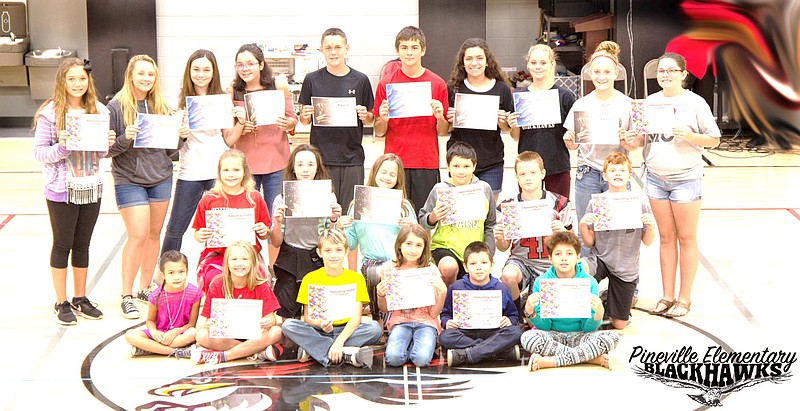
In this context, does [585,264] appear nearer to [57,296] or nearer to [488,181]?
[488,181]

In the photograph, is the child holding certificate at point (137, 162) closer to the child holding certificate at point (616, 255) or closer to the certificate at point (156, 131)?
the certificate at point (156, 131)

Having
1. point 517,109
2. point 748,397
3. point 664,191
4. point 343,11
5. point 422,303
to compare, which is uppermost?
point 343,11

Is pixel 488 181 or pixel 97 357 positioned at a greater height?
pixel 488 181

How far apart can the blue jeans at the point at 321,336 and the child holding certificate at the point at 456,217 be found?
560 mm

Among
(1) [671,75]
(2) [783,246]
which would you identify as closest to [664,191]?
(1) [671,75]

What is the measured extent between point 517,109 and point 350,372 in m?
1.91

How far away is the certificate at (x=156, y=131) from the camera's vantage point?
584 centimetres

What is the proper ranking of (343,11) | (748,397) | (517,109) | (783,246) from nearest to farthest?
(748,397) < (517,109) < (783,246) < (343,11)

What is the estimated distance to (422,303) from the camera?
5.23 metres

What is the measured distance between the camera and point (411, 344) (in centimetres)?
525

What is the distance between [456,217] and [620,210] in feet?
2.85

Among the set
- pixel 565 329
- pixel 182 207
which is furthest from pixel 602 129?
pixel 182 207

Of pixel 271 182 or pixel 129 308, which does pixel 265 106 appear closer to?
pixel 271 182

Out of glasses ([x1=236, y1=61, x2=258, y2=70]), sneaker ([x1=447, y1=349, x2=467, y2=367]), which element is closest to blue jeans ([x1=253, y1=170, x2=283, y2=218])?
glasses ([x1=236, y1=61, x2=258, y2=70])
